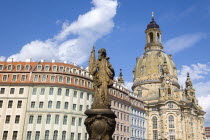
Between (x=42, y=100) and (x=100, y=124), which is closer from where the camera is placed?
(x=100, y=124)

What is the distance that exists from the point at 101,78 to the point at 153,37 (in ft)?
374

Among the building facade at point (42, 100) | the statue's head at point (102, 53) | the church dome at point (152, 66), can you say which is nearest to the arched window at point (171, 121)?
the church dome at point (152, 66)

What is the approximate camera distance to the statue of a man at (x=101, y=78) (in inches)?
642

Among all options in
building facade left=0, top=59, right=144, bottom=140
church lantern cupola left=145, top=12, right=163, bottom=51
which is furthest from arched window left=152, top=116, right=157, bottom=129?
building facade left=0, top=59, right=144, bottom=140

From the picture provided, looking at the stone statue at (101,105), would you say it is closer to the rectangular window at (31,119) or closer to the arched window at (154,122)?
the rectangular window at (31,119)

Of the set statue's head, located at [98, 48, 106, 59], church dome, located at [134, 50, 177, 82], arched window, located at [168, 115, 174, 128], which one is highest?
church dome, located at [134, 50, 177, 82]

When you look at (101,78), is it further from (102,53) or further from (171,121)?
(171,121)

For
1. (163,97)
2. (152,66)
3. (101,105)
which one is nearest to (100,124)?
(101,105)

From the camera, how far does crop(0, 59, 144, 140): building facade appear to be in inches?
1909

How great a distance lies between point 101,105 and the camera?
1606 cm

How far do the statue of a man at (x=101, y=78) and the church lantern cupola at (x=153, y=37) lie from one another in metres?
108

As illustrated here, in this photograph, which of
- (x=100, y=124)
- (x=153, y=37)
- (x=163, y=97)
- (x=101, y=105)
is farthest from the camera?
(x=153, y=37)

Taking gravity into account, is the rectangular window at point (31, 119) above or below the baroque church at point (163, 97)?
below

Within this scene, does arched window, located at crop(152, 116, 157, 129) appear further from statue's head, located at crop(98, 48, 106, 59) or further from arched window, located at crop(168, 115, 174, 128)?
statue's head, located at crop(98, 48, 106, 59)
